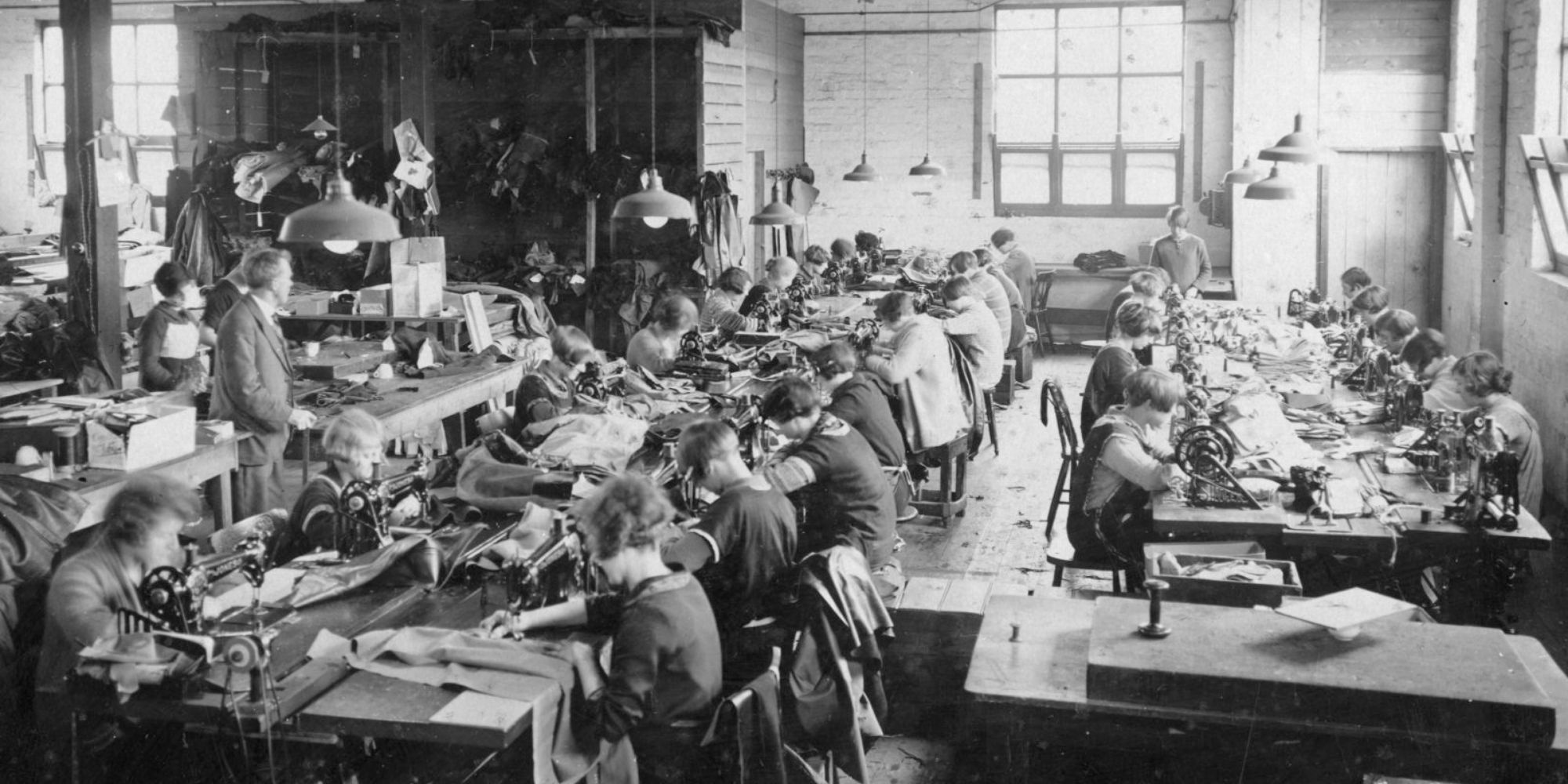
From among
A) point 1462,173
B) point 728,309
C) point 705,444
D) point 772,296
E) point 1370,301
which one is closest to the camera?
point 705,444

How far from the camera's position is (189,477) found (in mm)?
6539

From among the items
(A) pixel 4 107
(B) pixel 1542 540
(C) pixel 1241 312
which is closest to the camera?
(B) pixel 1542 540

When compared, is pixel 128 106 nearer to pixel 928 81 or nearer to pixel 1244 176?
pixel 928 81

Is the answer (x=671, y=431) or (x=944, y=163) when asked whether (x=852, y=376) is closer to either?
(x=671, y=431)

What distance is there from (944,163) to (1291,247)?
4588 millimetres

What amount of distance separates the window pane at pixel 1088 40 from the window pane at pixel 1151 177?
1.11m

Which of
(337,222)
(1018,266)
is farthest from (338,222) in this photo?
(1018,266)

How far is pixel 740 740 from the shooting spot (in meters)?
4.09

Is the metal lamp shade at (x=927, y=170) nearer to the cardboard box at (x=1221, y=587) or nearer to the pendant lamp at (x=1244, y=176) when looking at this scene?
the pendant lamp at (x=1244, y=176)

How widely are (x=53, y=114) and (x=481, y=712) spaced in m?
18.1

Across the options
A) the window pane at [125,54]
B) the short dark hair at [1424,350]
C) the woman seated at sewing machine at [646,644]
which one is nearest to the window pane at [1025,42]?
the short dark hair at [1424,350]

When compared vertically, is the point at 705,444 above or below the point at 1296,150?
below

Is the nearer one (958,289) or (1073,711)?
(1073,711)

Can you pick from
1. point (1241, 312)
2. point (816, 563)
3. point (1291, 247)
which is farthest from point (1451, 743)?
point (1291, 247)
